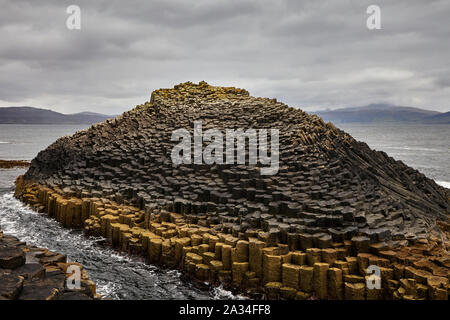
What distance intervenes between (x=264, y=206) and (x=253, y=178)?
1395 mm

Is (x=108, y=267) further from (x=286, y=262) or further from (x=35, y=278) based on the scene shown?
(x=286, y=262)

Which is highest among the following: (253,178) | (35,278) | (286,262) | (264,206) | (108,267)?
(253,178)

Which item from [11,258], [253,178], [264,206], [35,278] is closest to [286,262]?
[264,206]

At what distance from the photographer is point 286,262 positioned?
27.6 ft

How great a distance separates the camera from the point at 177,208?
11672mm

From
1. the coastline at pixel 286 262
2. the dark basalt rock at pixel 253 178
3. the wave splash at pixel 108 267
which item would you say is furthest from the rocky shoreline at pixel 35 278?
the dark basalt rock at pixel 253 178

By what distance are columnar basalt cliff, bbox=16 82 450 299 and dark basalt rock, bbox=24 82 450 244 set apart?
5cm

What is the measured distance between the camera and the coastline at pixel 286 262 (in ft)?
24.6

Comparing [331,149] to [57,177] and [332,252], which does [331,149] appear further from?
[57,177]

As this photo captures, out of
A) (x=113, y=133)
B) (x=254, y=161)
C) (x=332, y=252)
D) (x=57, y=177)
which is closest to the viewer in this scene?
(x=332, y=252)

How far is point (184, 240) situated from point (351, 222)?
15.1 ft

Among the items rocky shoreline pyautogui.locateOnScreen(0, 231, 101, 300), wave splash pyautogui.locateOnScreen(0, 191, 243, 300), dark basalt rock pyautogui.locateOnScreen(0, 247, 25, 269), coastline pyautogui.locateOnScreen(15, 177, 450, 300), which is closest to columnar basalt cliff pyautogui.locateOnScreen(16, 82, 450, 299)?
coastline pyautogui.locateOnScreen(15, 177, 450, 300)

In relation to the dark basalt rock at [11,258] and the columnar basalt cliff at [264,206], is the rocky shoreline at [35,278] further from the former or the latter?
the columnar basalt cliff at [264,206]

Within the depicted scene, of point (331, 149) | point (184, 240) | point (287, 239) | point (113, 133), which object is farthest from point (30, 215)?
point (331, 149)
